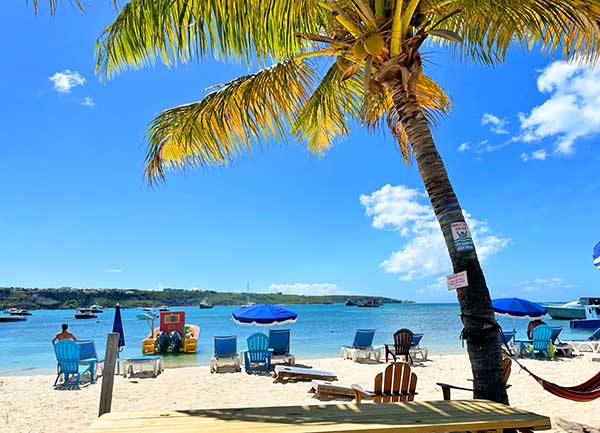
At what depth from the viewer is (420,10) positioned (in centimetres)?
415

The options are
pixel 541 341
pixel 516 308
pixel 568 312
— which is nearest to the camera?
pixel 516 308

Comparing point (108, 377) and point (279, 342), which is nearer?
point (108, 377)

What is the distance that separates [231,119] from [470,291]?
3680mm

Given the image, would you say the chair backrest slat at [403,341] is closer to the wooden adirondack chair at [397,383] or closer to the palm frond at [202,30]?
the wooden adirondack chair at [397,383]

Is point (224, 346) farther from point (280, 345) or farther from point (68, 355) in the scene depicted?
point (68, 355)

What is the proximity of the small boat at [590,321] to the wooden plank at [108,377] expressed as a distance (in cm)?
2960

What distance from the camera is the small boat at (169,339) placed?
1646cm

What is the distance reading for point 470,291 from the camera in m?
3.50

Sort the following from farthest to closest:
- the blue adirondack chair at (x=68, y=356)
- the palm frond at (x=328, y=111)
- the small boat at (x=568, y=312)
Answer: the small boat at (x=568, y=312), the blue adirondack chair at (x=68, y=356), the palm frond at (x=328, y=111)

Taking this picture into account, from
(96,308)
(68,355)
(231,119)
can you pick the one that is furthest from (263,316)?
(96,308)

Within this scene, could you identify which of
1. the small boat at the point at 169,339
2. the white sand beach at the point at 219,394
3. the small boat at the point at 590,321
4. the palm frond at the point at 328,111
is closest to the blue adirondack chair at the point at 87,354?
the white sand beach at the point at 219,394

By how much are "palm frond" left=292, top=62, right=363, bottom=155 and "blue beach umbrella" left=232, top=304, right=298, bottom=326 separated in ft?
18.1

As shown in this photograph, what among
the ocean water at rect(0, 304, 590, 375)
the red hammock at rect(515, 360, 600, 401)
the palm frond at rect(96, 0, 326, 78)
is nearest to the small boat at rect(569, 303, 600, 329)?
the ocean water at rect(0, 304, 590, 375)

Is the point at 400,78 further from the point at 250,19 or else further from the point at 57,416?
the point at 57,416
